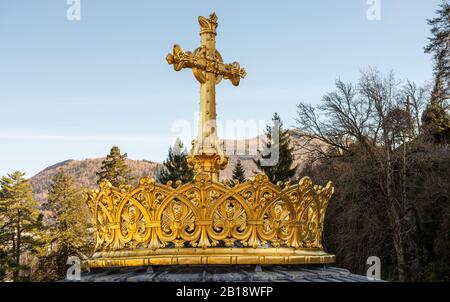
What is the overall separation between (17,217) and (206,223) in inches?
1486

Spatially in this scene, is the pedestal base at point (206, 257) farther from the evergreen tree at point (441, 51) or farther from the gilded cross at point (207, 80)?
the evergreen tree at point (441, 51)

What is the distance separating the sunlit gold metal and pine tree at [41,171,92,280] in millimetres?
36525

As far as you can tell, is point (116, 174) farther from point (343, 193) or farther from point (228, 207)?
point (228, 207)

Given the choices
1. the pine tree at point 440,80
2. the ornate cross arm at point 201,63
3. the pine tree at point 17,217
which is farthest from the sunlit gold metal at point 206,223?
the pine tree at point 17,217

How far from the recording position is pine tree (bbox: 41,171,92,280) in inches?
1582

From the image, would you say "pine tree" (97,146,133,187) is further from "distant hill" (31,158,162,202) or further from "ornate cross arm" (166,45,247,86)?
"ornate cross arm" (166,45,247,86)

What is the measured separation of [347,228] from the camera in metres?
24.3

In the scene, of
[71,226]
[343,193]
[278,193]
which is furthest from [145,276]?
[71,226]

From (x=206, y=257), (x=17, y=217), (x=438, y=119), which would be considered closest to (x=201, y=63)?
(x=206, y=257)

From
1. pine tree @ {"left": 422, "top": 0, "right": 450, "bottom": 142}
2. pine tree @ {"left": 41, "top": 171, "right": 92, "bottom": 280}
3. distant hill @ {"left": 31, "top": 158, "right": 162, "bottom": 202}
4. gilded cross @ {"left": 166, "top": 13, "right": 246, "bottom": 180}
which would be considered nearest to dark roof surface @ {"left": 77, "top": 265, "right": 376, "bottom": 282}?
gilded cross @ {"left": 166, "top": 13, "right": 246, "bottom": 180}

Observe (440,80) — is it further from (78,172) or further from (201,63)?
(78,172)

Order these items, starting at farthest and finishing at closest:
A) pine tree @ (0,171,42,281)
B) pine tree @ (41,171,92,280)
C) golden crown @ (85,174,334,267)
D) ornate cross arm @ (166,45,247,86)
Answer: pine tree @ (41,171,92,280) < pine tree @ (0,171,42,281) < ornate cross arm @ (166,45,247,86) < golden crown @ (85,174,334,267)

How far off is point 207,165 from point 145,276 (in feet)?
5.64

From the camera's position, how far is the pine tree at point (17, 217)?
37.6 m
